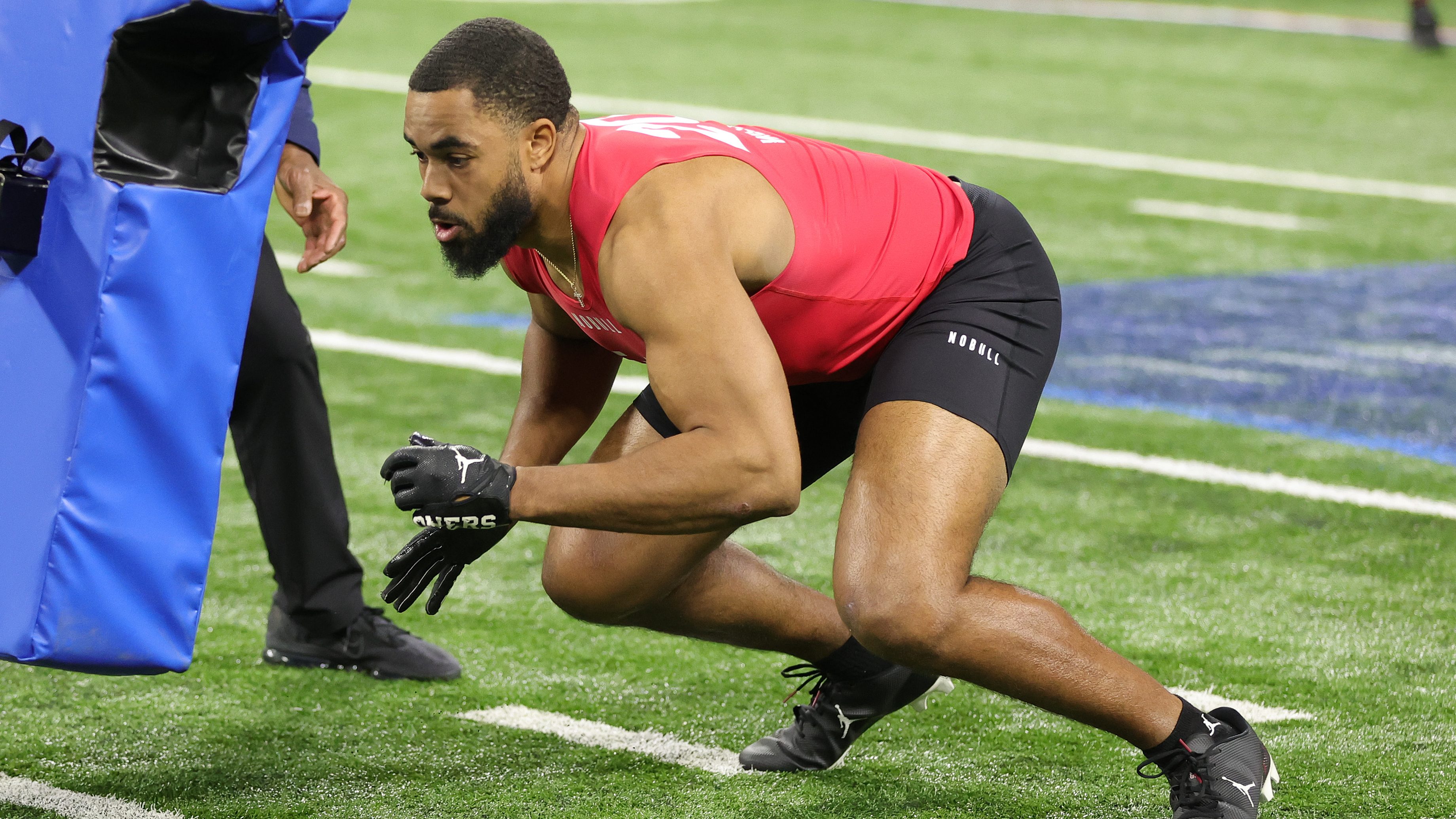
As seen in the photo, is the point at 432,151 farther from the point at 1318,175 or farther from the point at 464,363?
the point at 1318,175

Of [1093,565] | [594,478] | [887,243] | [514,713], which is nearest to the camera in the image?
[594,478]

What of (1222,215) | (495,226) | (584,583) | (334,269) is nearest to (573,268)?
(495,226)

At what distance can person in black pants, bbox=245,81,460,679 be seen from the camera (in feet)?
13.1

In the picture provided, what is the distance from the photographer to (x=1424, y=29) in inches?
721

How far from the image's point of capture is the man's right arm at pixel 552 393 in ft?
12.0

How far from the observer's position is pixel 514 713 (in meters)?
3.93

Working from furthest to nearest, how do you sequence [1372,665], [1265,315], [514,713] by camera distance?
[1265,315], [1372,665], [514,713]

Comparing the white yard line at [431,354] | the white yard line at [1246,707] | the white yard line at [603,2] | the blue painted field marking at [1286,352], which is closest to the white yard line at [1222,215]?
the blue painted field marking at [1286,352]

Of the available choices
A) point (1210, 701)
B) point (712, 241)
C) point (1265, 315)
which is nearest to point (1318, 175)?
point (1265, 315)

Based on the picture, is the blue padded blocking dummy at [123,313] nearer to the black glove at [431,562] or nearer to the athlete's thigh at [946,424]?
the black glove at [431,562]

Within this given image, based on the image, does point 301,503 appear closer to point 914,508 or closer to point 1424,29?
point 914,508

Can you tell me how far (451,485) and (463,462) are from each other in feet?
0.14

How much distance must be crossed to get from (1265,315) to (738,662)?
4734 mm

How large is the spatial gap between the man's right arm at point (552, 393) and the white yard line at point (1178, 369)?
4084mm
